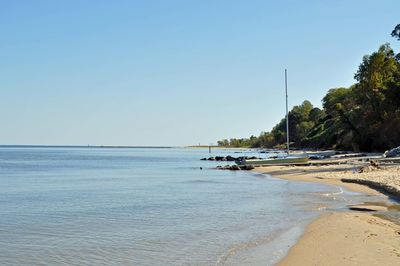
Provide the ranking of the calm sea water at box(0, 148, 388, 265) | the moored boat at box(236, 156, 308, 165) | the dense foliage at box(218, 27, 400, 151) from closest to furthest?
the calm sea water at box(0, 148, 388, 265)
the moored boat at box(236, 156, 308, 165)
the dense foliage at box(218, 27, 400, 151)

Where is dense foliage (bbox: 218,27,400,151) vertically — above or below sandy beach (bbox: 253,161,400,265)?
above

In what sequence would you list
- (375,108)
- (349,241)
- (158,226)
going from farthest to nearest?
(375,108) → (158,226) → (349,241)

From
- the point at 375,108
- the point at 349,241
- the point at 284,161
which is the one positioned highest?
the point at 375,108

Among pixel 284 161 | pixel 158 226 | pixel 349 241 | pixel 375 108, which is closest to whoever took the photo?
pixel 349 241

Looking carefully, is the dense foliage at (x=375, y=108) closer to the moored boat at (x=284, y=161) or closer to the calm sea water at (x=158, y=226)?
the moored boat at (x=284, y=161)

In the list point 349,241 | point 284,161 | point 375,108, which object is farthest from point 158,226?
point 375,108

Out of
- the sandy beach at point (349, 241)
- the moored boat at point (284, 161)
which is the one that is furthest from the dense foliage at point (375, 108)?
the sandy beach at point (349, 241)

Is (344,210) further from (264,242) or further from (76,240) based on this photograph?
(76,240)

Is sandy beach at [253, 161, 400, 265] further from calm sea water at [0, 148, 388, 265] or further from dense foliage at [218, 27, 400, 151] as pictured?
dense foliage at [218, 27, 400, 151]

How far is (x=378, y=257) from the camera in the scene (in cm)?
1080

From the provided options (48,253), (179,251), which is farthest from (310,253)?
(48,253)

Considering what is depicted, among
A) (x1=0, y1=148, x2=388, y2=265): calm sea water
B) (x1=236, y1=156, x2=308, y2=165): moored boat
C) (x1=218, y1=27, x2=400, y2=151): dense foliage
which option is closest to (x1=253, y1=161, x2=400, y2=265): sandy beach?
(x1=0, y1=148, x2=388, y2=265): calm sea water

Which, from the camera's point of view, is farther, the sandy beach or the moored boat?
the moored boat

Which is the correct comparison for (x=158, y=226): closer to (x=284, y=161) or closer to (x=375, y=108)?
(x=284, y=161)
